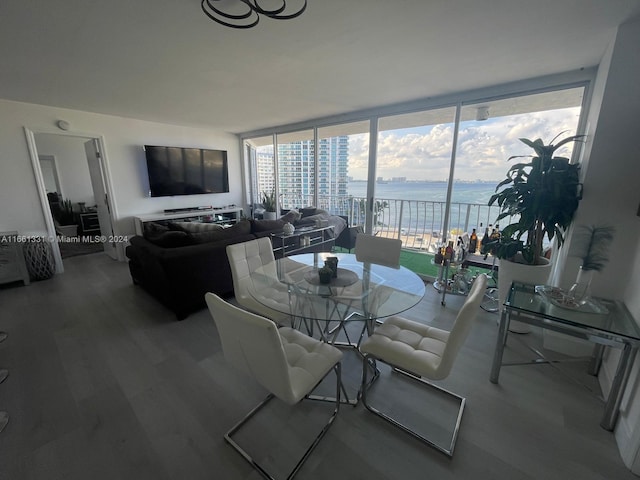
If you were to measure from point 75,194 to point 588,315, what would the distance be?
9.15 m

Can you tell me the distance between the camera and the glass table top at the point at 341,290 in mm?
1627

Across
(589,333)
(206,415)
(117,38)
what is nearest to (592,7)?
(589,333)

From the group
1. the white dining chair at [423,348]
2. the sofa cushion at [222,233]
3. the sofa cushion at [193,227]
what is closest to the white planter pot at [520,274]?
the white dining chair at [423,348]

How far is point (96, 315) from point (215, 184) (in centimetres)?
366

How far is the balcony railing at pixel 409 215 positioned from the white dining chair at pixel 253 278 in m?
2.50

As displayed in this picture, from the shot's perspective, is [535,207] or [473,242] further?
[473,242]

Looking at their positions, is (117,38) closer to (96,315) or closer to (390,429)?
(96,315)

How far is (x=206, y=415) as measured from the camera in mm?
1576

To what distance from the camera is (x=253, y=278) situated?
85.0 inches

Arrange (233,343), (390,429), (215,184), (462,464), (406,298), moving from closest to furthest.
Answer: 1. (233,343)
2. (462,464)
3. (390,429)
4. (406,298)
5. (215,184)

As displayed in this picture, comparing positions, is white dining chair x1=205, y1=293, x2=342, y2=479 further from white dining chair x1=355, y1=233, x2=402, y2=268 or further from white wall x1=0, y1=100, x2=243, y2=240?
white wall x1=0, y1=100, x2=243, y2=240

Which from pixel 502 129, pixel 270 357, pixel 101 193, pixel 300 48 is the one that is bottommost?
pixel 270 357

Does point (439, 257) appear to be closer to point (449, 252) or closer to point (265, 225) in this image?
point (449, 252)

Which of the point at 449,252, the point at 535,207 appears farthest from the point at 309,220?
the point at 535,207
